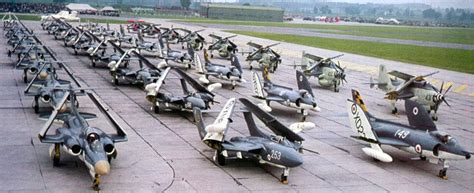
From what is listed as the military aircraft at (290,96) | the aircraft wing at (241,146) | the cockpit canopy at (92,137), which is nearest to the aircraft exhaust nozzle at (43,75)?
the military aircraft at (290,96)

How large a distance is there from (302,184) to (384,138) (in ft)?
20.5

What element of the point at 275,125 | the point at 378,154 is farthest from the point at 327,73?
the point at 275,125

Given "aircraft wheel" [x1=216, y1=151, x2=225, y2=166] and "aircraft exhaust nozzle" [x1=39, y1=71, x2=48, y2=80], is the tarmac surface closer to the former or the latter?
"aircraft wheel" [x1=216, y1=151, x2=225, y2=166]

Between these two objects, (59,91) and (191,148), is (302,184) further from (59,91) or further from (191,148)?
(59,91)

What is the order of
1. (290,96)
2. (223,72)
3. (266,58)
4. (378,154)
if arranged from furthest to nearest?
(266,58) < (223,72) < (290,96) < (378,154)

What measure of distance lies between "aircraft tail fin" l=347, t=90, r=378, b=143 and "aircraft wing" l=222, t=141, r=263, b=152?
→ 19.8 ft

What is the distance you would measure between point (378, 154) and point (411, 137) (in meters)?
1.78

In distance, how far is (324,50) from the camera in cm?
8600

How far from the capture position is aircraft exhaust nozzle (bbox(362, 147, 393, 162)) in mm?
23927

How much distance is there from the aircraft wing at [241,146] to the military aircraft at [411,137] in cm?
611

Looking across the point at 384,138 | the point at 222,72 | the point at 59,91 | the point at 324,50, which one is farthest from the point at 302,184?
the point at 324,50

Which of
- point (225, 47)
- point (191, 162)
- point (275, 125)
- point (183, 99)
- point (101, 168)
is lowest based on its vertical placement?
point (191, 162)

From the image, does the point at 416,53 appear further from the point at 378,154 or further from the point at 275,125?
the point at 275,125

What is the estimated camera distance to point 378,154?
24406 millimetres
